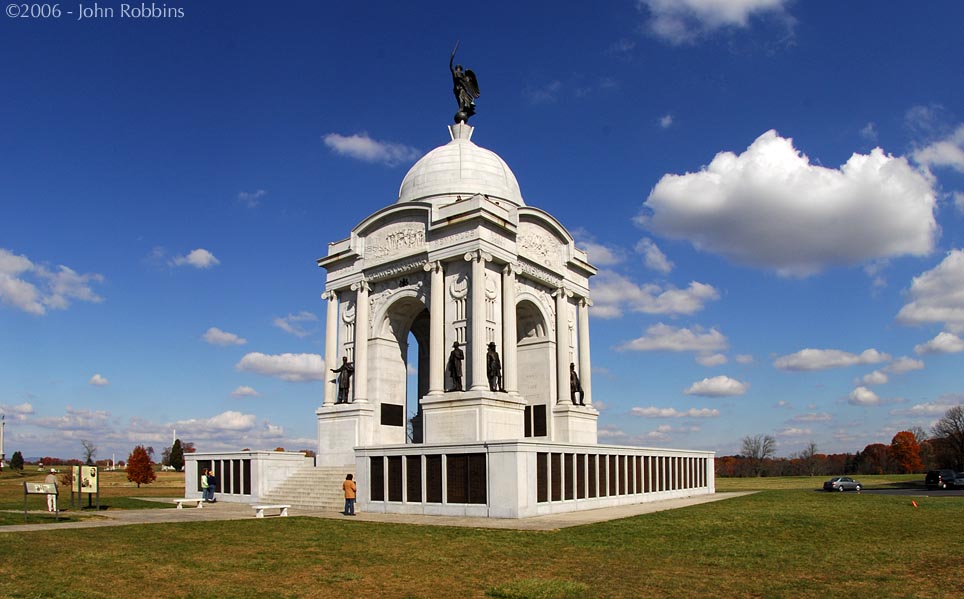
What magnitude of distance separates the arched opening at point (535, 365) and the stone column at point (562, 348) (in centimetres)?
47

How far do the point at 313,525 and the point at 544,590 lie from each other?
12428mm

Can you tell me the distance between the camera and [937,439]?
103375mm

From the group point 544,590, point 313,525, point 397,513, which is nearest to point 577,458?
point 397,513

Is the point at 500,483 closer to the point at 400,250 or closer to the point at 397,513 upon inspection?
the point at 397,513

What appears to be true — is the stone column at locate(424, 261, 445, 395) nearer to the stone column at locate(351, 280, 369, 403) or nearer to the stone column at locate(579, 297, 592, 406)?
the stone column at locate(351, 280, 369, 403)

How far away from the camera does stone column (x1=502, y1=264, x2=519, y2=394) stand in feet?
119

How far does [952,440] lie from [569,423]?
78915 millimetres

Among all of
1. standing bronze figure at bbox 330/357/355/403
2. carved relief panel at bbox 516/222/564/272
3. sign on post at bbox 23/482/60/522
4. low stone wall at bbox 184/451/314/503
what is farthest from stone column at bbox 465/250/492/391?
sign on post at bbox 23/482/60/522

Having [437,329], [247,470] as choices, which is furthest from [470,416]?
[247,470]

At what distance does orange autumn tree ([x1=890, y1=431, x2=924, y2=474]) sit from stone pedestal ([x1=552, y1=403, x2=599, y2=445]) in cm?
9586

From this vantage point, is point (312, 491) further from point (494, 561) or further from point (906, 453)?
point (906, 453)

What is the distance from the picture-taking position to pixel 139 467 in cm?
6128

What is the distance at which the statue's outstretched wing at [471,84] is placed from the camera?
47097 millimetres

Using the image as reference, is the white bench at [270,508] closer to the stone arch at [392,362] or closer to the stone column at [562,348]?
the stone arch at [392,362]
